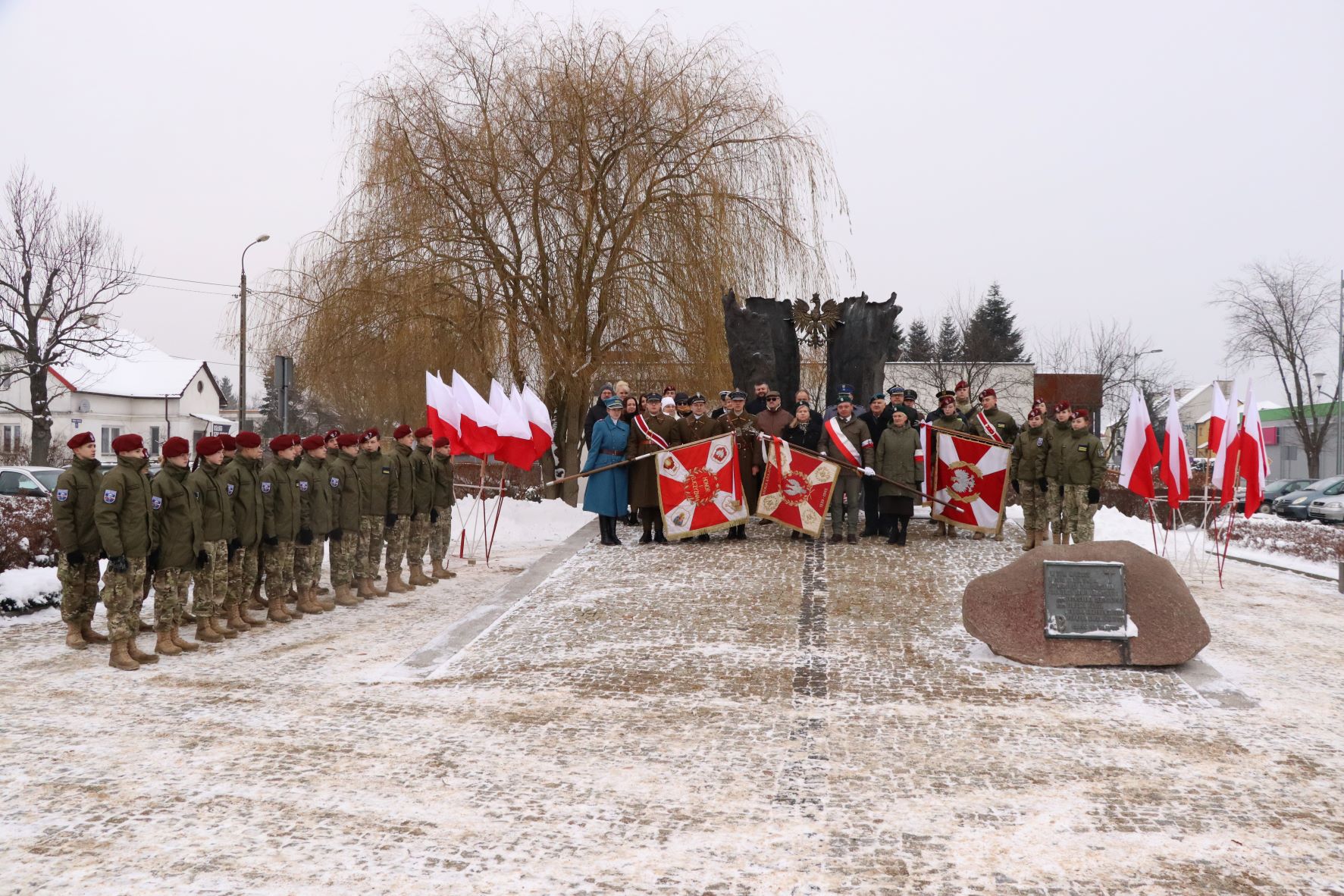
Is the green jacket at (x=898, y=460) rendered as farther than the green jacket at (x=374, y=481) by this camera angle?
Yes

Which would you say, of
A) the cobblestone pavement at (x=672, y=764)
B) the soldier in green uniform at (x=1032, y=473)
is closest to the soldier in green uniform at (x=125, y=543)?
the cobblestone pavement at (x=672, y=764)

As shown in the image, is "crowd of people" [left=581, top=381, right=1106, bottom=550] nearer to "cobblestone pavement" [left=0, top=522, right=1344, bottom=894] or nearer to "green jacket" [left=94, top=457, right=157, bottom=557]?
"cobblestone pavement" [left=0, top=522, right=1344, bottom=894]

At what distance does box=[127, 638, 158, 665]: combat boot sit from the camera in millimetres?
7386

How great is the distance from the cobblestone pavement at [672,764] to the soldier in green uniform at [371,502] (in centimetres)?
175

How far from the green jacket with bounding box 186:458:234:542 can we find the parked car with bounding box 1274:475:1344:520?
80.0ft

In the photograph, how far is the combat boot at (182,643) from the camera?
7770 millimetres

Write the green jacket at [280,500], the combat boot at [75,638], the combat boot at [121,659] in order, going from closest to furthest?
the combat boot at [121,659], the combat boot at [75,638], the green jacket at [280,500]

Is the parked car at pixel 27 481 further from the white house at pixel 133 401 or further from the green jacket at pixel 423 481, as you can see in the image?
the white house at pixel 133 401

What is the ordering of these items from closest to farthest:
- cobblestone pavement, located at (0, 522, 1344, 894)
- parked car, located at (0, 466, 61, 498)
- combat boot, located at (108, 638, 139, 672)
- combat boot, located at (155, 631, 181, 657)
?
1. cobblestone pavement, located at (0, 522, 1344, 894)
2. combat boot, located at (108, 638, 139, 672)
3. combat boot, located at (155, 631, 181, 657)
4. parked car, located at (0, 466, 61, 498)

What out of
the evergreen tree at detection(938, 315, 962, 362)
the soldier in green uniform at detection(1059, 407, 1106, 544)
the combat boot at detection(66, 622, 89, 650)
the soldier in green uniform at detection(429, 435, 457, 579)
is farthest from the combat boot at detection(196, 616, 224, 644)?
the evergreen tree at detection(938, 315, 962, 362)

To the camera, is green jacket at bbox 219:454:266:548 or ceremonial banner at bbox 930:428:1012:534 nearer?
green jacket at bbox 219:454:266:548

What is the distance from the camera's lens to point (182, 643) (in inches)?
309

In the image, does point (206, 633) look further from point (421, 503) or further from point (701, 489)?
point (701, 489)

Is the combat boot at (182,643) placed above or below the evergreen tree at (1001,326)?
below
